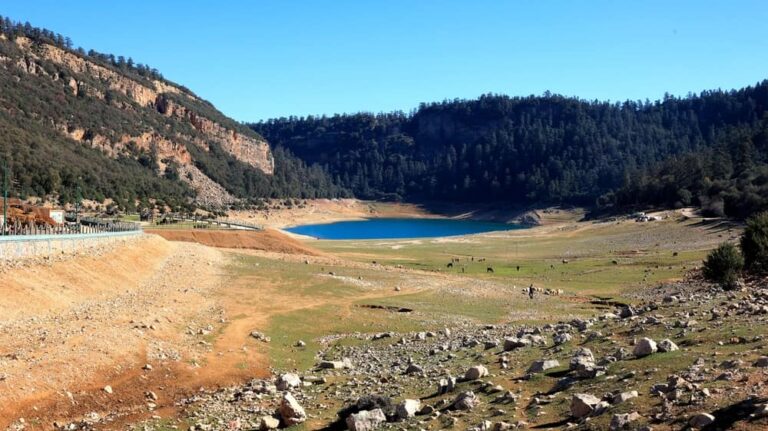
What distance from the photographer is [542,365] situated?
17.7 metres

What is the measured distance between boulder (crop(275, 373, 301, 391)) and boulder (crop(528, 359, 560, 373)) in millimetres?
7968

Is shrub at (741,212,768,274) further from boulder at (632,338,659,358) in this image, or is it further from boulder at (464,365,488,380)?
boulder at (464,365,488,380)

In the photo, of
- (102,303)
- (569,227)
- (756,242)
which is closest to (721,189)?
(569,227)

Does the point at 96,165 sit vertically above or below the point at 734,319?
above

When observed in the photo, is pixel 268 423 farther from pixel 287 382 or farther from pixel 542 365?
pixel 542 365

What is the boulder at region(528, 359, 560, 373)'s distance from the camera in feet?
57.7

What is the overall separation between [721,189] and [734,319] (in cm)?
11573

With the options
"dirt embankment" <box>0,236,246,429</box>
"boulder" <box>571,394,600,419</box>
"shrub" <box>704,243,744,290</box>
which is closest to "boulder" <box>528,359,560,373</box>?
"boulder" <box>571,394,600,419</box>

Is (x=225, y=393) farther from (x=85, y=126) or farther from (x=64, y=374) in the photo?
(x=85, y=126)

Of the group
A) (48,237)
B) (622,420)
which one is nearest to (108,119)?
(48,237)

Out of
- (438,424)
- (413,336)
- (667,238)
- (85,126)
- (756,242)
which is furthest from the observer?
(85,126)

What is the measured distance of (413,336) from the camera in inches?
1190

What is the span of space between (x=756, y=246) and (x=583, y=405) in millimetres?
34566

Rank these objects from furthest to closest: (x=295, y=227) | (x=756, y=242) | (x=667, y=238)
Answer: (x=295, y=227)
(x=667, y=238)
(x=756, y=242)
